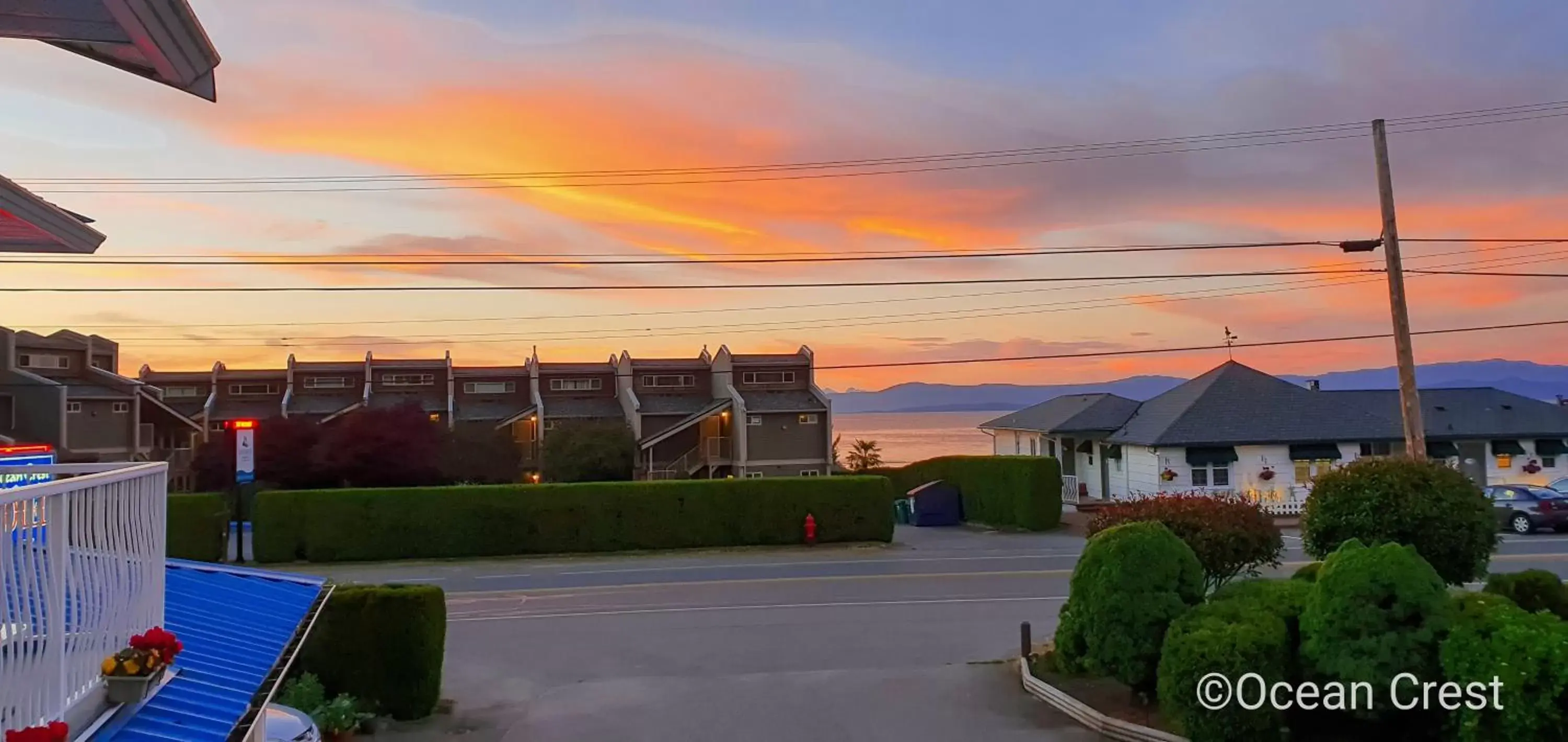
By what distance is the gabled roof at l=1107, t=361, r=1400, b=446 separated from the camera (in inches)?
1522

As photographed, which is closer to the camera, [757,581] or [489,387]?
[757,581]

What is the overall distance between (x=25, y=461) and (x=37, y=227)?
203cm

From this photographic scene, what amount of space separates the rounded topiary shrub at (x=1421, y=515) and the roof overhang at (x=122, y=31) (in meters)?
13.0

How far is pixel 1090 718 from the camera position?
11.6m

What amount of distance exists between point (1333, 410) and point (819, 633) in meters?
31.4

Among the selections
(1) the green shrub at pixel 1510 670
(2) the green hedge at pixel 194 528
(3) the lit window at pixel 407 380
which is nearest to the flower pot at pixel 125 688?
(1) the green shrub at pixel 1510 670

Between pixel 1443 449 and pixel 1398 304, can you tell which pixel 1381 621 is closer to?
pixel 1398 304

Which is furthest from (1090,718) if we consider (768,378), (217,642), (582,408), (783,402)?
(582,408)

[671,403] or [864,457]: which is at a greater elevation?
[671,403]

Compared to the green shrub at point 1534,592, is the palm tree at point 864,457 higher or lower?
higher

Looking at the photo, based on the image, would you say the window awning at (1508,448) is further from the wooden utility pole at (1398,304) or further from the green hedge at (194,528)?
the green hedge at (194,528)

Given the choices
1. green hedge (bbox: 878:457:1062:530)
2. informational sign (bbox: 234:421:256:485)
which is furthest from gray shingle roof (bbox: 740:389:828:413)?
informational sign (bbox: 234:421:256:485)

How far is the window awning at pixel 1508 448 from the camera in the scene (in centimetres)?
4053

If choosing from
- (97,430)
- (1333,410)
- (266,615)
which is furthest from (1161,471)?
(97,430)
